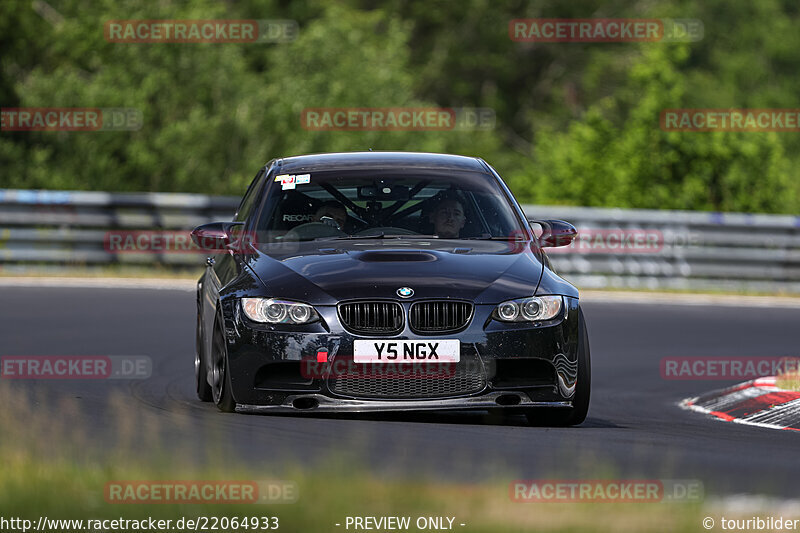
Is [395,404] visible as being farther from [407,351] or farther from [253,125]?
[253,125]

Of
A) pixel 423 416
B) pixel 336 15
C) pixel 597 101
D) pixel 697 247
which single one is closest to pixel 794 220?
pixel 697 247

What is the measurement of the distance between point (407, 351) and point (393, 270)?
529 millimetres

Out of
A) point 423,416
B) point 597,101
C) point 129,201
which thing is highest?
→ point 597,101

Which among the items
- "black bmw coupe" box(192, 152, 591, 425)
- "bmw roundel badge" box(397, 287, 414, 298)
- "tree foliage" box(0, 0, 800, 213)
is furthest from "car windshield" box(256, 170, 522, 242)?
"tree foliage" box(0, 0, 800, 213)

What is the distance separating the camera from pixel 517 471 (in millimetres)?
6867

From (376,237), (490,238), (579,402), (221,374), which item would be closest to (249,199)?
(376,237)

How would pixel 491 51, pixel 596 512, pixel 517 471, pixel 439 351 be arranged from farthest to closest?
1. pixel 491 51
2. pixel 439 351
3. pixel 517 471
4. pixel 596 512

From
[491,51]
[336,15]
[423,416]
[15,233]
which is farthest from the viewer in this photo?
[491,51]

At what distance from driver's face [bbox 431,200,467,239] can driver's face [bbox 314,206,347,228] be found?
0.53 meters

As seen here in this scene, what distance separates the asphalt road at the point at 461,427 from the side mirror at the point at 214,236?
96 cm

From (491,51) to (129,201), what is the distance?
34545 millimetres

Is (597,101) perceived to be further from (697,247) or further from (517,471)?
(517,471)

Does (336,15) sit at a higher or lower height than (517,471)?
higher

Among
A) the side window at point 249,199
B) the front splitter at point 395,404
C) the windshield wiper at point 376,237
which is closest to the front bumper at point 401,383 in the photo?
the front splitter at point 395,404
